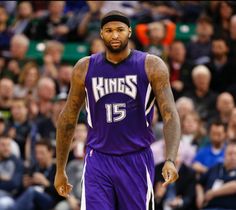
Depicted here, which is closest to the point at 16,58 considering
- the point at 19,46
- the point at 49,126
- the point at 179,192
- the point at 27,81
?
the point at 19,46

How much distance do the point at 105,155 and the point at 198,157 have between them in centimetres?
477

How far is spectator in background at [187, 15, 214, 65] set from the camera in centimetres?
1463

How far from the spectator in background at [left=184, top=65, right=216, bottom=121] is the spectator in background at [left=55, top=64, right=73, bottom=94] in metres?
2.11

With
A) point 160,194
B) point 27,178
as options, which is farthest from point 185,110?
point 27,178

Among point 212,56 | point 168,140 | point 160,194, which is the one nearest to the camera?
point 168,140

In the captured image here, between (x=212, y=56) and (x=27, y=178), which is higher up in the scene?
(x=212, y=56)

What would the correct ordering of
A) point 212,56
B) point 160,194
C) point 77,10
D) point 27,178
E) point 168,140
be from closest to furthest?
point 168,140 → point 160,194 → point 27,178 → point 212,56 → point 77,10

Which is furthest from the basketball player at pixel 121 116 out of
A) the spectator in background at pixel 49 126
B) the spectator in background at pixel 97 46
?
the spectator in background at pixel 97 46

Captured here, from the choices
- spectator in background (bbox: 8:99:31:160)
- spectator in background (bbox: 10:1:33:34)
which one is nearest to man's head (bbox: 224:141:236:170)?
spectator in background (bbox: 8:99:31:160)

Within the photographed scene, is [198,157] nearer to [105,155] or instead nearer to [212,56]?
[212,56]

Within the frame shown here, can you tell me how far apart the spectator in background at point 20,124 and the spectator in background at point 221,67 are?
123 inches

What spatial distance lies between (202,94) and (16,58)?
3.67m

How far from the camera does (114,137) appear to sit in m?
7.54

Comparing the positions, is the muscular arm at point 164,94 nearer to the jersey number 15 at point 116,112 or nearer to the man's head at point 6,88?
the jersey number 15 at point 116,112
